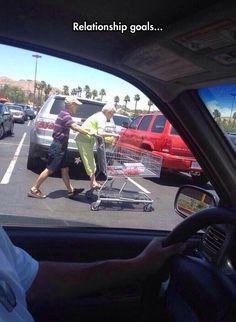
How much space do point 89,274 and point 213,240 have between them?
52 centimetres

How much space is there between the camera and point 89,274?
1881mm

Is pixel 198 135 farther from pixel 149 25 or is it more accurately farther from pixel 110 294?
pixel 110 294

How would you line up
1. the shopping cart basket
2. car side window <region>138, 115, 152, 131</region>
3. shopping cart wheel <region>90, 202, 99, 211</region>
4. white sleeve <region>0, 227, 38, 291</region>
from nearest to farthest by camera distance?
1. white sleeve <region>0, 227, 38, 291</region>
2. shopping cart wheel <region>90, 202, 99, 211</region>
3. the shopping cart basket
4. car side window <region>138, 115, 152, 131</region>

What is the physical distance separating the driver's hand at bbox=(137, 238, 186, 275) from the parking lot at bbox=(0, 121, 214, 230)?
1.73 m

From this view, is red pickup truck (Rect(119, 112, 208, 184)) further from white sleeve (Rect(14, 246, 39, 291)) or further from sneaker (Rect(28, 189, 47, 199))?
white sleeve (Rect(14, 246, 39, 291))

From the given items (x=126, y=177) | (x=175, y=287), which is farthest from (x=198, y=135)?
(x=126, y=177)

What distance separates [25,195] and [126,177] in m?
1.55

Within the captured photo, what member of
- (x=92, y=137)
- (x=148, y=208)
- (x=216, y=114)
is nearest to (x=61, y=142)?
(x=92, y=137)

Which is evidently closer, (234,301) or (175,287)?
(234,301)

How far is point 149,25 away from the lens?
5.85ft

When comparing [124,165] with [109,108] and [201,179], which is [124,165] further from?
[201,179]

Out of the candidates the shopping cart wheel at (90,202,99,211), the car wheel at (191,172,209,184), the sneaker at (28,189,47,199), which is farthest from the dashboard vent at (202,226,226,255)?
the sneaker at (28,189,47,199)

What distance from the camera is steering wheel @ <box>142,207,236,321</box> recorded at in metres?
1.47

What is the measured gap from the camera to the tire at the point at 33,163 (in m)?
9.56
